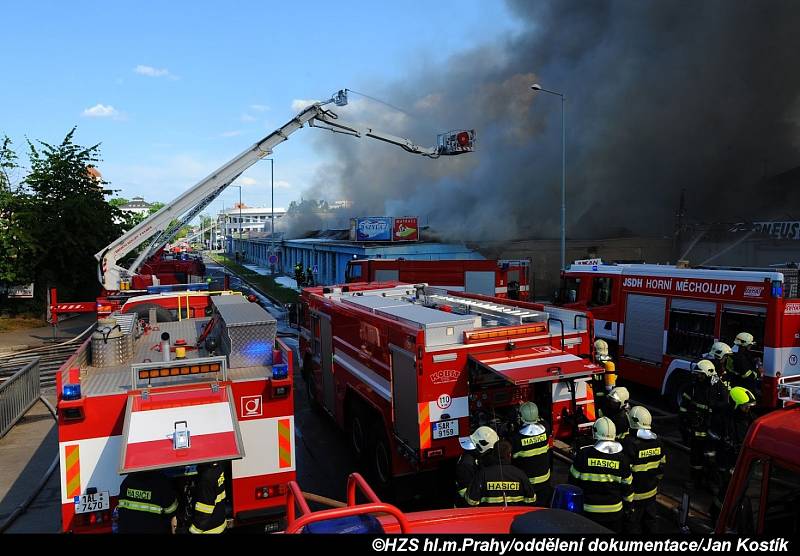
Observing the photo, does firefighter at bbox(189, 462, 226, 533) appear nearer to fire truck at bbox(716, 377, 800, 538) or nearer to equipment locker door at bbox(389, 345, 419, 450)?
equipment locker door at bbox(389, 345, 419, 450)

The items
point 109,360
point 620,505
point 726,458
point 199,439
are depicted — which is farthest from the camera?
point 726,458

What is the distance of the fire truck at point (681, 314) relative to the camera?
8.08 metres

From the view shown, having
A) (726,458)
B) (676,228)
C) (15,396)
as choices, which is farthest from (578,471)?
(676,228)

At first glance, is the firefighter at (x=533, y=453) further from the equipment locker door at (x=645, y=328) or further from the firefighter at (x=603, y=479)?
the equipment locker door at (x=645, y=328)

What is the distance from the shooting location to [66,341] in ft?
57.4

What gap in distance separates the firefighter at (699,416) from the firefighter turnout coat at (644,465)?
73.2 inches

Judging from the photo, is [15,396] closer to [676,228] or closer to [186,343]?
[186,343]

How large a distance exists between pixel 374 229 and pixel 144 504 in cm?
2612

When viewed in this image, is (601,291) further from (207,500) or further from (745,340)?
(207,500)

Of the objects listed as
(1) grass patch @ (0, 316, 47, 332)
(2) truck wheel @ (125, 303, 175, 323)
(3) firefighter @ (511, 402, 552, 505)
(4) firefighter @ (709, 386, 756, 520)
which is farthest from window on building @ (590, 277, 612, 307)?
(1) grass patch @ (0, 316, 47, 332)

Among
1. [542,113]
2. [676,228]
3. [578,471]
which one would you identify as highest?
[542,113]

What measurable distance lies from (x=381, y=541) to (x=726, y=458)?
18.5 ft

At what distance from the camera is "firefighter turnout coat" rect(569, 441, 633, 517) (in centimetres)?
423

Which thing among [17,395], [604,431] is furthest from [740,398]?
[17,395]
